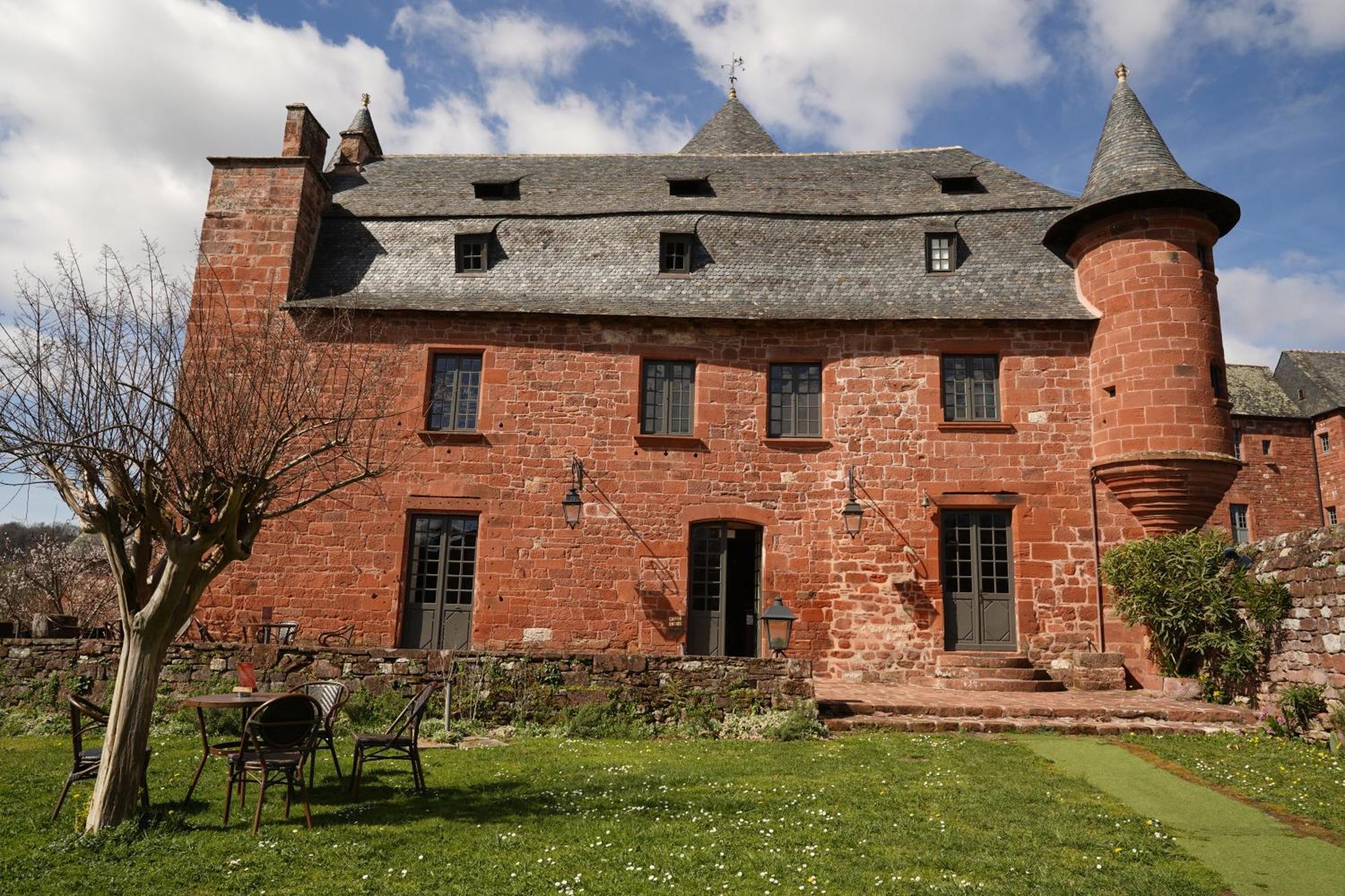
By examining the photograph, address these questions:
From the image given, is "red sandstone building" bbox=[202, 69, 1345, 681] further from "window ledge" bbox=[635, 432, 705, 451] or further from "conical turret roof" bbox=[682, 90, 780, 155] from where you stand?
"conical turret roof" bbox=[682, 90, 780, 155]

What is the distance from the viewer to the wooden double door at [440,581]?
1443cm

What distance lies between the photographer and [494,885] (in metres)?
4.98

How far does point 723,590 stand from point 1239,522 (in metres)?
24.0

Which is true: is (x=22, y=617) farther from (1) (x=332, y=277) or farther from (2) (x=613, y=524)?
(2) (x=613, y=524)

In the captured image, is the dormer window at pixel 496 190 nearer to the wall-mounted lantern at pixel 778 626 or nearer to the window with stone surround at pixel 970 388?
the window with stone surround at pixel 970 388

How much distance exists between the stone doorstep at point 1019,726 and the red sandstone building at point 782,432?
3292mm

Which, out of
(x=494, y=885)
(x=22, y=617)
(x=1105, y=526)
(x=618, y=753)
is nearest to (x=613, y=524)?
(x=618, y=753)

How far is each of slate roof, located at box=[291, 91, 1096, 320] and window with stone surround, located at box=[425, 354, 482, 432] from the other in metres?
0.96

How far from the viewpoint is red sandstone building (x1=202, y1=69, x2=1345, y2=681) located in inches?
547

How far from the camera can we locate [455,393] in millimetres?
15164

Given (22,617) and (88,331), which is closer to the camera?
(88,331)

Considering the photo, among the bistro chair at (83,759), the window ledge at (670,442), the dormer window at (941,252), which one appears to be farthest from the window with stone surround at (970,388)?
the bistro chair at (83,759)

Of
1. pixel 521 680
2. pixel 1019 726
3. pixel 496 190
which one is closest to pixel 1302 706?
pixel 1019 726

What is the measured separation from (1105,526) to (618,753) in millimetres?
9182
